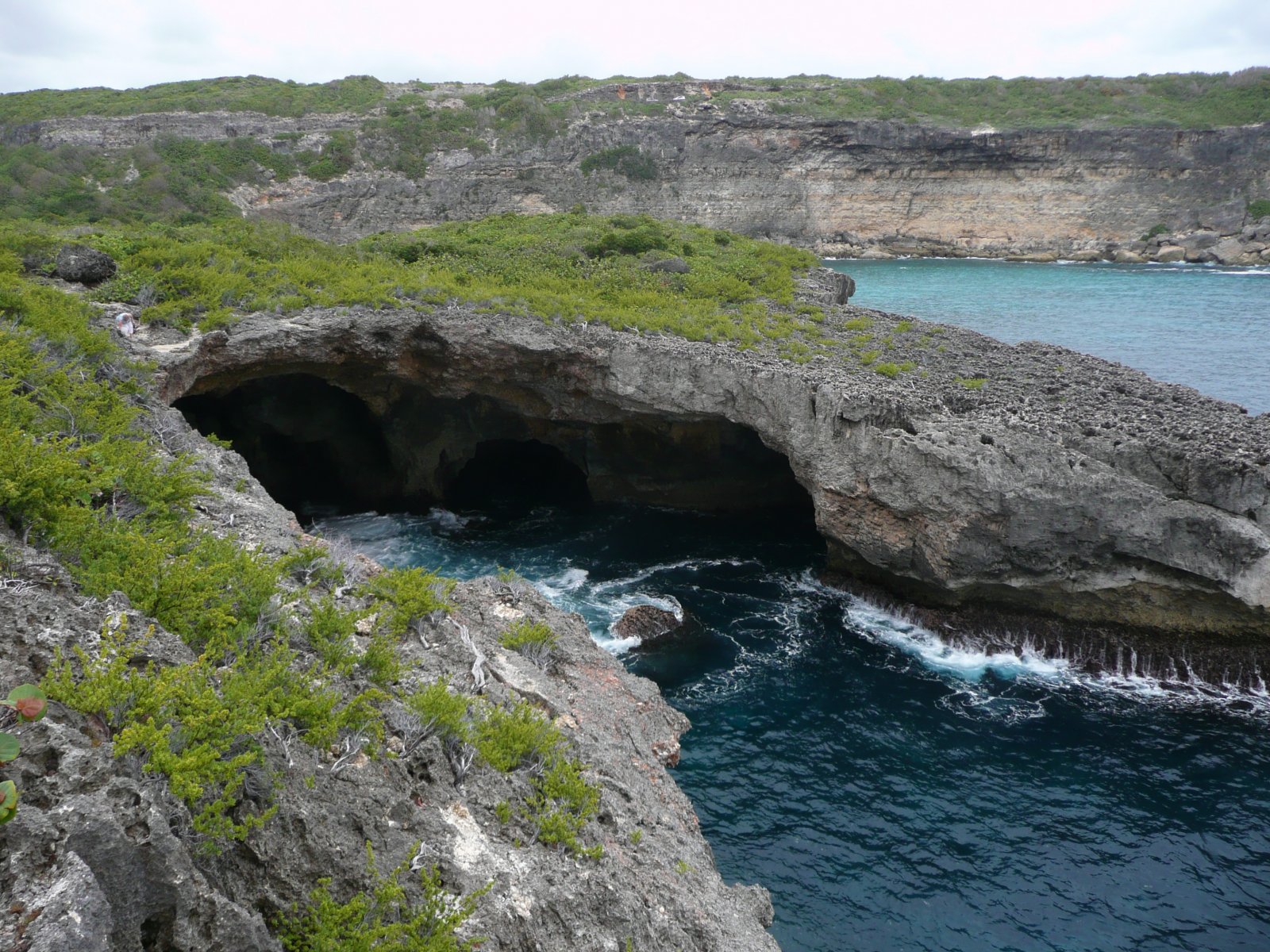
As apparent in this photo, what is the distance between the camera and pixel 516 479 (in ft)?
111

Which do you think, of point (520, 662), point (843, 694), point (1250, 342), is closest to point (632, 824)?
point (520, 662)

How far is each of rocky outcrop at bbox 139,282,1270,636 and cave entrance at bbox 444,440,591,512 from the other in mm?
4916

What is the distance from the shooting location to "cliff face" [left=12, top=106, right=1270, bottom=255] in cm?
7725

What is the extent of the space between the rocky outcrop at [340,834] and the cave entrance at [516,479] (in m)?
18.4

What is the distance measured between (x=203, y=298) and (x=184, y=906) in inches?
830

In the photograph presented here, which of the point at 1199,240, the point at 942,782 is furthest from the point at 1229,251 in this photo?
the point at 942,782

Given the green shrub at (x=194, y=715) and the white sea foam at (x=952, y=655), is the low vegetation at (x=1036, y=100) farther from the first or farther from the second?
the green shrub at (x=194, y=715)

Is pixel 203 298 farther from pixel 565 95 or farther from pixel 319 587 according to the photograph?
pixel 565 95

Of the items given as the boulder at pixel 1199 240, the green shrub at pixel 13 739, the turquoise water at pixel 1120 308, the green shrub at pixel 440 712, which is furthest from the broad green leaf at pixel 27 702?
the boulder at pixel 1199 240

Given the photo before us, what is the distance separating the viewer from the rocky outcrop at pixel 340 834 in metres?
5.44

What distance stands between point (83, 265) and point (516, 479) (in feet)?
51.8

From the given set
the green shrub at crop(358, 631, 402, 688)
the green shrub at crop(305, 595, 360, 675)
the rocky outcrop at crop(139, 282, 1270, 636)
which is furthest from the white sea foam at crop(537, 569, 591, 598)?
the green shrub at crop(358, 631, 402, 688)

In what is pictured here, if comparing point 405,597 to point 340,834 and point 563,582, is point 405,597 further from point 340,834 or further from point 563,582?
point 563,582

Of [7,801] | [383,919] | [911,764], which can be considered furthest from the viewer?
[911,764]
